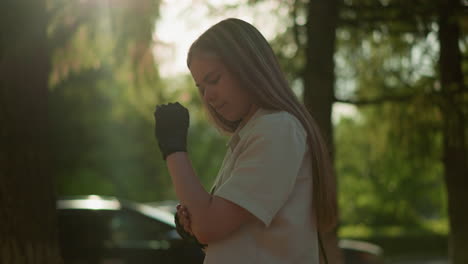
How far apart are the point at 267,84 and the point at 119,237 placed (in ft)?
25.7

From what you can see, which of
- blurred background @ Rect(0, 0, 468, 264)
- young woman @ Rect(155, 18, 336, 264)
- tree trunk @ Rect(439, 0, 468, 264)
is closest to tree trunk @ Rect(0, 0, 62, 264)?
blurred background @ Rect(0, 0, 468, 264)

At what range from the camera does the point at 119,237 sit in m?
9.77

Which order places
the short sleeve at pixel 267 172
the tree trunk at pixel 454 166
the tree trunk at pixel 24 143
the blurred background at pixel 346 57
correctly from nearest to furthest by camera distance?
the short sleeve at pixel 267 172, the tree trunk at pixel 24 143, the blurred background at pixel 346 57, the tree trunk at pixel 454 166

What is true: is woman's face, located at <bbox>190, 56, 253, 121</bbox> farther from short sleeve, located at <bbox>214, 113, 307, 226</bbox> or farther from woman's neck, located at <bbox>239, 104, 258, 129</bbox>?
short sleeve, located at <bbox>214, 113, 307, 226</bbox>

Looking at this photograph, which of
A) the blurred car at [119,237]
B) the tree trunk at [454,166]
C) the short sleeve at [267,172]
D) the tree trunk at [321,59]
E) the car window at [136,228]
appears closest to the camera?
the short sleeve at [267,172]

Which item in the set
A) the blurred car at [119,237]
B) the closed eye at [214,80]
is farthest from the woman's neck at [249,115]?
the blurred car at [119,237]

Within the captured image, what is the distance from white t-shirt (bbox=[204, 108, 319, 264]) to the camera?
205cm

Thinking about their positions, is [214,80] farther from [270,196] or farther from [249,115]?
[270,196]

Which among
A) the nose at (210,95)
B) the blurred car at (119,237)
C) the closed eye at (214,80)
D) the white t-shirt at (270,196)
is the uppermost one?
the closed eye at (214,80)

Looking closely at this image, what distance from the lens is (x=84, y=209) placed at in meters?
9.95

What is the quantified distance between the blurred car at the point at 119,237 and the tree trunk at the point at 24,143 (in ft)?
15.0

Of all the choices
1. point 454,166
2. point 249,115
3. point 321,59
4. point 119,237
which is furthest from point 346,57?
point 249,115

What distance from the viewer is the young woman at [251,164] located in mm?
2053

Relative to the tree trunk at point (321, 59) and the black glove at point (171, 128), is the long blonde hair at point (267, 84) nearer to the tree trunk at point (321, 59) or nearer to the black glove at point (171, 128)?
the black glove at point (171, 128)
